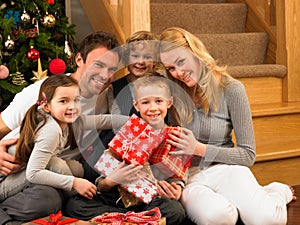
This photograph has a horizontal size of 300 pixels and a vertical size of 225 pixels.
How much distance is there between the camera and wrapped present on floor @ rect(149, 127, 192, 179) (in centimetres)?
200

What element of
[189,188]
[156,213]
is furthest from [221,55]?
[156,213]

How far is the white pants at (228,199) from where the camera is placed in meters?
2.04

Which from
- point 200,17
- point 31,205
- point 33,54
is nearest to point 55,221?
point 31,205

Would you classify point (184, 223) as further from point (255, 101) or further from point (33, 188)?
point (255, 101)

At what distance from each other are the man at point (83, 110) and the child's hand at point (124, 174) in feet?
0.50

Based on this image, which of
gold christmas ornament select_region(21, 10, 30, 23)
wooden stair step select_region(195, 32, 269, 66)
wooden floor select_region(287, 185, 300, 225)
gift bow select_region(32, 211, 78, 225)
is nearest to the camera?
gift bow select_region(32, 211, 78, 225)

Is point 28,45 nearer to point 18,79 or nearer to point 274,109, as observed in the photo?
point 18,79

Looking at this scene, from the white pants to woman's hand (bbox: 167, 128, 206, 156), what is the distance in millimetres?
167

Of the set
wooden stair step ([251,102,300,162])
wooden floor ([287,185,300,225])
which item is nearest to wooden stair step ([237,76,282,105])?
wooden stair step ([251,102,300,162])

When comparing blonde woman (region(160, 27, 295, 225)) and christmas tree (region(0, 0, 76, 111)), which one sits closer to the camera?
blonde woman (region(160, 27, 295, 225))

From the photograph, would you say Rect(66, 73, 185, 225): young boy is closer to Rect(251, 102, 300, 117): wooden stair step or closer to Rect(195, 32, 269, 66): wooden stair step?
Rect(251, 102, 300, 117): wooden stair step

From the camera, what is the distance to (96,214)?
2.07m

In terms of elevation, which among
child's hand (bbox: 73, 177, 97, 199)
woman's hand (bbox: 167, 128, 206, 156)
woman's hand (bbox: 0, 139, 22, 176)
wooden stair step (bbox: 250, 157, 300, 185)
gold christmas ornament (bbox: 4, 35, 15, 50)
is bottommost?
wooden stair step (bbox: 250, 157, 300, 185)

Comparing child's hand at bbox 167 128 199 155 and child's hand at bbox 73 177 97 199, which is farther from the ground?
child's hand at bbox 167 128 199 155
